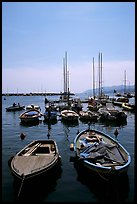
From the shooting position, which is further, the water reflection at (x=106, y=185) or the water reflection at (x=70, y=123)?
the water reflection at (x=70, y=123)

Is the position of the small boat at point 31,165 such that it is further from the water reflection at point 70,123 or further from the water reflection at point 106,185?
the water reflection at point 70,123

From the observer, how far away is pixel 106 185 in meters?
12.6

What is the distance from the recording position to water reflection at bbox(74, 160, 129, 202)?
11.6 metres

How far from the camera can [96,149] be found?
1559 cm

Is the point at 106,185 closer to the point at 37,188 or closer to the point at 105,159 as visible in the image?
the point at 105,159

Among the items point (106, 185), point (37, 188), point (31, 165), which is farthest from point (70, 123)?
point (37, 188)

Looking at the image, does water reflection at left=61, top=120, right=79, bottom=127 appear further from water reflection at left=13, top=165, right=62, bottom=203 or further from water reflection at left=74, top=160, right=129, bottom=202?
water reflection at left=13, top=165, right=62, bottom=203

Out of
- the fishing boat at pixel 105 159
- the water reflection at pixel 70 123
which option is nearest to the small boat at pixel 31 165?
the fishing boat at pixel 105 159

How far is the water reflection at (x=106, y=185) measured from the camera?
11.6 m

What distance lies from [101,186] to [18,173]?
476 centimetres

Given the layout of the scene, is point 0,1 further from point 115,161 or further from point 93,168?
point 115,161

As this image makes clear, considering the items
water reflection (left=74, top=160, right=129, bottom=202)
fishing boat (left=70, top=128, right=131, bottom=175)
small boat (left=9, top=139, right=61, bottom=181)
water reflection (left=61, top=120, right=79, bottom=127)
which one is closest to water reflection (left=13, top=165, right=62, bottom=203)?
small boat (left=9, top=139, right=61, bottom=181)

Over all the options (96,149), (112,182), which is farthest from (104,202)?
(96,149)

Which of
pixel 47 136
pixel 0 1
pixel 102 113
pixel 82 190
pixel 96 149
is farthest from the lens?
pixel 102 113
